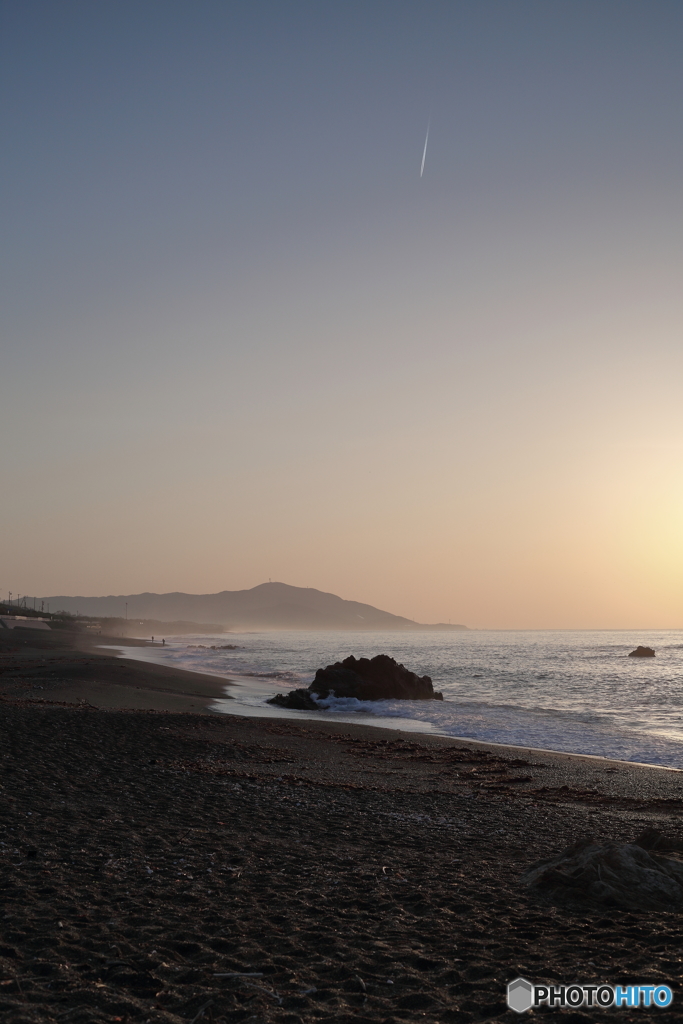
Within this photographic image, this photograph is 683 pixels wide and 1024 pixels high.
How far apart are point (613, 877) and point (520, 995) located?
2.71 metres

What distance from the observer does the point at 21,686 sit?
26828 millimetres

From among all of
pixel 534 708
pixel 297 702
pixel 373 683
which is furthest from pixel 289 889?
pixel 373 683

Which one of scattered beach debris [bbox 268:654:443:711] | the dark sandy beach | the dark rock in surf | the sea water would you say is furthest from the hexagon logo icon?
scattered beach debris [bbox 268:654:443:711]

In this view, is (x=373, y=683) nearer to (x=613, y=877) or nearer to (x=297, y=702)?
(x=297, y=702)

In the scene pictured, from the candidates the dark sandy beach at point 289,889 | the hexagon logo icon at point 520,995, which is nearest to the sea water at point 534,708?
the dark sandy beach at point 289,889

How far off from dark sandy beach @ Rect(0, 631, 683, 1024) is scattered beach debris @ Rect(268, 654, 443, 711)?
68.6ft

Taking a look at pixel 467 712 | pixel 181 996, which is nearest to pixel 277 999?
pixel 181 996

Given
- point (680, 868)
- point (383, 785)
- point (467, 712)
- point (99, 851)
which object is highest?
point (680, 868)

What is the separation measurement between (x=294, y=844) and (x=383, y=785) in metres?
5.32

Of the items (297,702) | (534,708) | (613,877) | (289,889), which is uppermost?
(613,877)

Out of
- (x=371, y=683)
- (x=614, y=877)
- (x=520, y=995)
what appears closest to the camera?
(x=520, y=995)

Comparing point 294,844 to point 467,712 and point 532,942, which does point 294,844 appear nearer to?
point 532,942

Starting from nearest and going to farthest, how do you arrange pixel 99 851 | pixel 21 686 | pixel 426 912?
pixel 426 912
pixel 99 851
pixel 21 686

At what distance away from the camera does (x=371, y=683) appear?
37.4 metres
